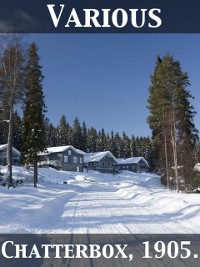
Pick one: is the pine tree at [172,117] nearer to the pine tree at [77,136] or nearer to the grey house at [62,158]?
the grey house at [62,158]

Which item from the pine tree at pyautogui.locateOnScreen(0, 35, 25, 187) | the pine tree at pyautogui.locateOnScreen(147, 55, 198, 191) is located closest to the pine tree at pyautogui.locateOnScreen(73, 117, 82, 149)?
the pine tree at pyautogui.locateOnScreen(147, 55, 198, 191)

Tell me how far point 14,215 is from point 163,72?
28190mm

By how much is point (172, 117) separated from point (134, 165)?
7838 centimetres

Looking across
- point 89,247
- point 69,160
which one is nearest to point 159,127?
point 89,247

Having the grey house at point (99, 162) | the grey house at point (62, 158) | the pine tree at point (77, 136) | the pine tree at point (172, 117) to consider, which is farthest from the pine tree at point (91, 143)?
the pine tree at point (172, 117)

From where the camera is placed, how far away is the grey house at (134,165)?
111562 mm

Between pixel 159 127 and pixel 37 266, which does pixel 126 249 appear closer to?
pixel 37 266

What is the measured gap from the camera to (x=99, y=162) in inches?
4040

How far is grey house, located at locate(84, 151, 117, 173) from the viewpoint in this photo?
101 metres

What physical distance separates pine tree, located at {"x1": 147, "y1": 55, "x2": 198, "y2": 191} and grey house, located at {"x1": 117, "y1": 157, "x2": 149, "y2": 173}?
70.7 metres

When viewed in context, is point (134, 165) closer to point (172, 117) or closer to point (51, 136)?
point (51, 136)

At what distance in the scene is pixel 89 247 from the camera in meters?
7.56

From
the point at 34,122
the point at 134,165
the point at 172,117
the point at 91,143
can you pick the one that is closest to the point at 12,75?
the point at 34,122

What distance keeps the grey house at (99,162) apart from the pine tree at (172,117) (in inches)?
2394
